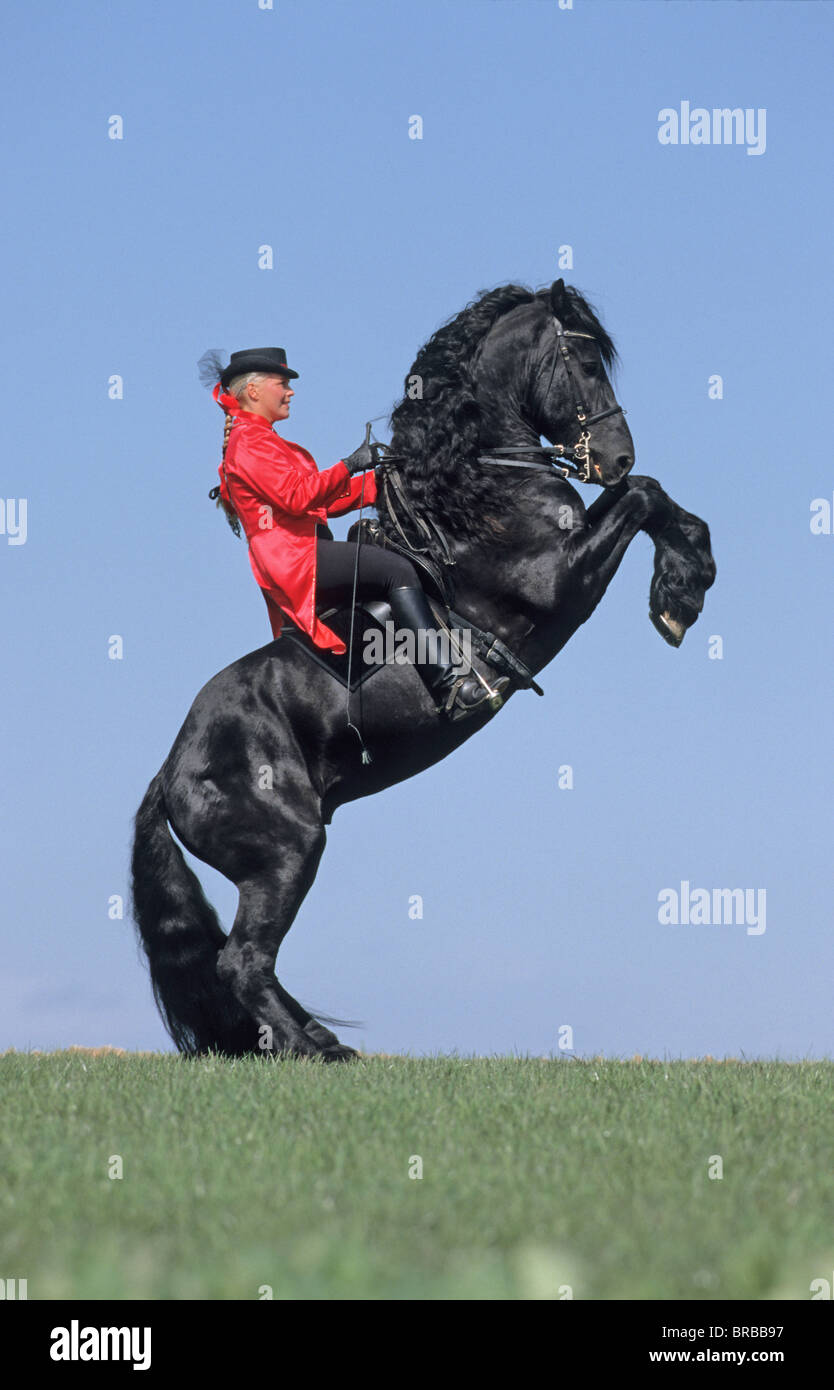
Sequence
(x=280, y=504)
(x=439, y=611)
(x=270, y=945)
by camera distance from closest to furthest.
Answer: (x=280, y=504) < (x=270, y=945) < (x=439, y=611)

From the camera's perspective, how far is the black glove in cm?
735

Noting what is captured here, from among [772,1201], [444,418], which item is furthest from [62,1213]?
[444,418]

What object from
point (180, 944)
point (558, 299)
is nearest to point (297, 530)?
point (558, 299)

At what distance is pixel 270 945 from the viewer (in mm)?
7332

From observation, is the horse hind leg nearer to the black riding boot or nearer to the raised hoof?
the black riding boot

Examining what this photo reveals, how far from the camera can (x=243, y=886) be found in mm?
7410

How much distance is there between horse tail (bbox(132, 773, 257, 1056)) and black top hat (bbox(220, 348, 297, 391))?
2.54 meters

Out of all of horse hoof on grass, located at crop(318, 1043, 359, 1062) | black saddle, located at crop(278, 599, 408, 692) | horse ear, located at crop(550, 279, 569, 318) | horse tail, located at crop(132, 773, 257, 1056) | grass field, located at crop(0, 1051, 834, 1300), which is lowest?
horse hoof on grass, located at crop(318, 1043, 359, 1062)

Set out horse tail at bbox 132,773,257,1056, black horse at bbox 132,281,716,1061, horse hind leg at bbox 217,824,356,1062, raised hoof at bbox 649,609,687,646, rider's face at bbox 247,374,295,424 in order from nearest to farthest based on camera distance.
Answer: horse hind leg at bbox 217,824,356,1062, black horse at bbox 132,281,716,1061, rider's face at bbox 247,374,295,424, horse tail at bbox 132,773,257,1056, raised hoof at bbox 649,609,687,646

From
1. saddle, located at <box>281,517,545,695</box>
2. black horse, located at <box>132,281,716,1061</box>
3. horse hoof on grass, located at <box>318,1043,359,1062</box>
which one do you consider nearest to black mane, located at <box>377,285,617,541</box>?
black horse, located at <box>132,281,716,1061</box>

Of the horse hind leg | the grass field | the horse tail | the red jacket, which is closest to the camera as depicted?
the grass field

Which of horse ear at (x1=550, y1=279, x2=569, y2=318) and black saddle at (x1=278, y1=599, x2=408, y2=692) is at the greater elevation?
horse ear at (x1=550, y1=279, x2=569, y2=318)

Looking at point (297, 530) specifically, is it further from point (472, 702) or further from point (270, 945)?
point (270, 945)

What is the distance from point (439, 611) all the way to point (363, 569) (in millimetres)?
468
